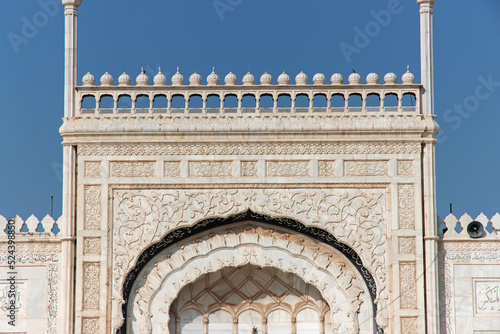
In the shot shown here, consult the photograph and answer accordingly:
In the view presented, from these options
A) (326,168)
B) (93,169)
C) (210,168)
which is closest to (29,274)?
(93,169)

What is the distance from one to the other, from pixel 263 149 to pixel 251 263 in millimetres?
1611

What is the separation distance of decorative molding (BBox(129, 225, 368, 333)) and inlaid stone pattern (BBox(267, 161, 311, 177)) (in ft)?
2.85

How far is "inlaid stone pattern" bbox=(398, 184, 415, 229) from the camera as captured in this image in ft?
50.4

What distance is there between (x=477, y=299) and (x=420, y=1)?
14.2 feet

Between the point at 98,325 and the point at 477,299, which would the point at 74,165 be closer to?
the point at 98,325

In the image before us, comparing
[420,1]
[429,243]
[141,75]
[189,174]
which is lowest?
[429,243]

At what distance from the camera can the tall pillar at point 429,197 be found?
50.0 ft

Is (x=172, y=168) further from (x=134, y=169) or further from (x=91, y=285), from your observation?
(x=91, y=285)

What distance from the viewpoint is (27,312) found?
1552 cm

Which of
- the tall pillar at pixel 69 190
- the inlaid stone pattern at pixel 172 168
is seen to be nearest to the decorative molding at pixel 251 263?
the tall pillar at pixel 69 190

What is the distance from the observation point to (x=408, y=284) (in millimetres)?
15250

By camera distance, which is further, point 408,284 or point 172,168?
point 172,168

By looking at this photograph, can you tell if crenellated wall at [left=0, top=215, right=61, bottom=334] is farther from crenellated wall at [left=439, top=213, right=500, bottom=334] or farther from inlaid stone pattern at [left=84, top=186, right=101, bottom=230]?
crenellated wall at [left=439, top=213, right=500, bottom=334]

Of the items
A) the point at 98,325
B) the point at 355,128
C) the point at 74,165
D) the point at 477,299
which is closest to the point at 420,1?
the point at 355,128
